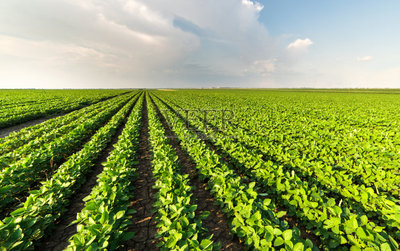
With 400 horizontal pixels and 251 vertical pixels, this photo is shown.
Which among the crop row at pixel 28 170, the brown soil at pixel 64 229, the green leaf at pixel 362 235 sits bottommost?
the brown soil at pixel 64 229

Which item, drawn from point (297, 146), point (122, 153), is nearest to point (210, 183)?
point (122, 153)

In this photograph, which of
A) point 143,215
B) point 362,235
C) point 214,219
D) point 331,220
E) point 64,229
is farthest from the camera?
point 143,215

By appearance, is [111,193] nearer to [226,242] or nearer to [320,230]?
[226,242]

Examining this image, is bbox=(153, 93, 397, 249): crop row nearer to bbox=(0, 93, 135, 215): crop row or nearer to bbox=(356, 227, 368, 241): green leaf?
bbox=(356, 227, 368, 241): green leaf

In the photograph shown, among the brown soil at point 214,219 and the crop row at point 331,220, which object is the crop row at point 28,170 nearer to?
the brown soil at point 214,219

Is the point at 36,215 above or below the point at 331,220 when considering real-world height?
below

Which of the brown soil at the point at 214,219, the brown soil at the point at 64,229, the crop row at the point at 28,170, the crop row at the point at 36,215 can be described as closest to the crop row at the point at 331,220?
the brown soil at the point at 214,219

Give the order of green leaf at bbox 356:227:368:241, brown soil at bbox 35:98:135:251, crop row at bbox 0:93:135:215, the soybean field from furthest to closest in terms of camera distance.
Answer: crop row at bbox 0:93:135:215 < brown soil at bbox 35:98:135:251 < the soybean field < green leaf at bbox 356:227:368:241

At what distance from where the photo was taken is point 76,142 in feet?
24.1

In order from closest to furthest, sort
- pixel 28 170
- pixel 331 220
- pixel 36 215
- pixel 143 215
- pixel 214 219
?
pixel 331 220, pixel 36 215, pixel 214 219, pixel 143 215, pixel 28 170

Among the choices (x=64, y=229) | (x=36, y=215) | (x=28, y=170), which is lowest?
(x=64, y=229)

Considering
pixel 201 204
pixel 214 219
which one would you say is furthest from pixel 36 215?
pixel 214 219

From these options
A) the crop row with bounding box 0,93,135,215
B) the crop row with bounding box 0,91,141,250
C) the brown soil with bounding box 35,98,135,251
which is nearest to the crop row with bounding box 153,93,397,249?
the crop row with bounding box 0,91,141,250

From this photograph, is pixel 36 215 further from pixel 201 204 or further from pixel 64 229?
pixel 201 204
